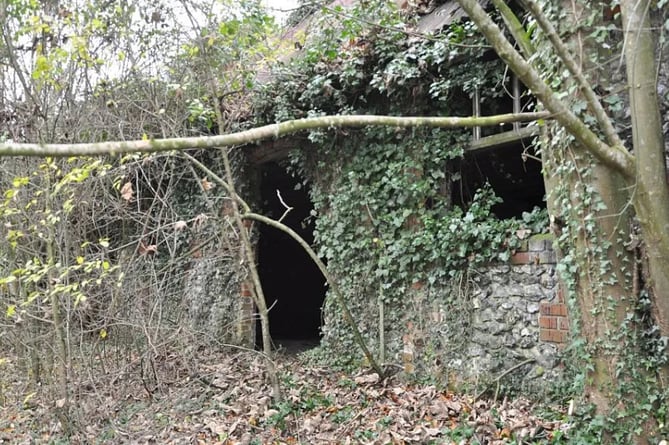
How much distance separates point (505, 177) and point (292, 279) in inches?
217

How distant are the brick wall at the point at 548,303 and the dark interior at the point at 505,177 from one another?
2.53 ft

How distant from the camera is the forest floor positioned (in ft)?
12.8

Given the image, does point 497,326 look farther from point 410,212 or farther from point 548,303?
point 410,212

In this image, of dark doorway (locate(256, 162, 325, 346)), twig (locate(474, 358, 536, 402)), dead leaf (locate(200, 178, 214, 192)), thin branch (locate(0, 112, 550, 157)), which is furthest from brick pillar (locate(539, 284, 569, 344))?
dark doorway (locate(256, 162, 325, 346))

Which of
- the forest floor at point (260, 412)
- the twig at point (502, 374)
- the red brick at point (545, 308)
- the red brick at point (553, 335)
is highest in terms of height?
the red brick at point (545, 308)

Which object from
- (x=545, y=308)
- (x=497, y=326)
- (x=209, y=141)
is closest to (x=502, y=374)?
(x=497, y=326)

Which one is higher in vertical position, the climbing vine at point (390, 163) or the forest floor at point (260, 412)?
the climbing vine at point (390, 163)

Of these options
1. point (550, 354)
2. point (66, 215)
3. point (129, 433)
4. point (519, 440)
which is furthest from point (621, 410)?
point (66, 215)

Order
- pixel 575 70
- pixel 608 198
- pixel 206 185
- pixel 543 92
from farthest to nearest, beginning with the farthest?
pixel 206 185
pixel 608 198
pixel 575 70
pixel 543 92

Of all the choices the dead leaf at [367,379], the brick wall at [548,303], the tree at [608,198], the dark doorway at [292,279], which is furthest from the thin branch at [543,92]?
the dark doorway at [292,279]

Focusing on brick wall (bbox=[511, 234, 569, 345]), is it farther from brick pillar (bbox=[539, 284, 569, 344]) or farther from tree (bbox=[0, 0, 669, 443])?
tree (bbox=[0, 0, 669, 443])

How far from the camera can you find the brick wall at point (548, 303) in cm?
413

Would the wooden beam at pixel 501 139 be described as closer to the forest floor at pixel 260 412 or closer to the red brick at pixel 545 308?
the red brick at pixel 545 308

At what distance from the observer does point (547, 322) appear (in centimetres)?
423
